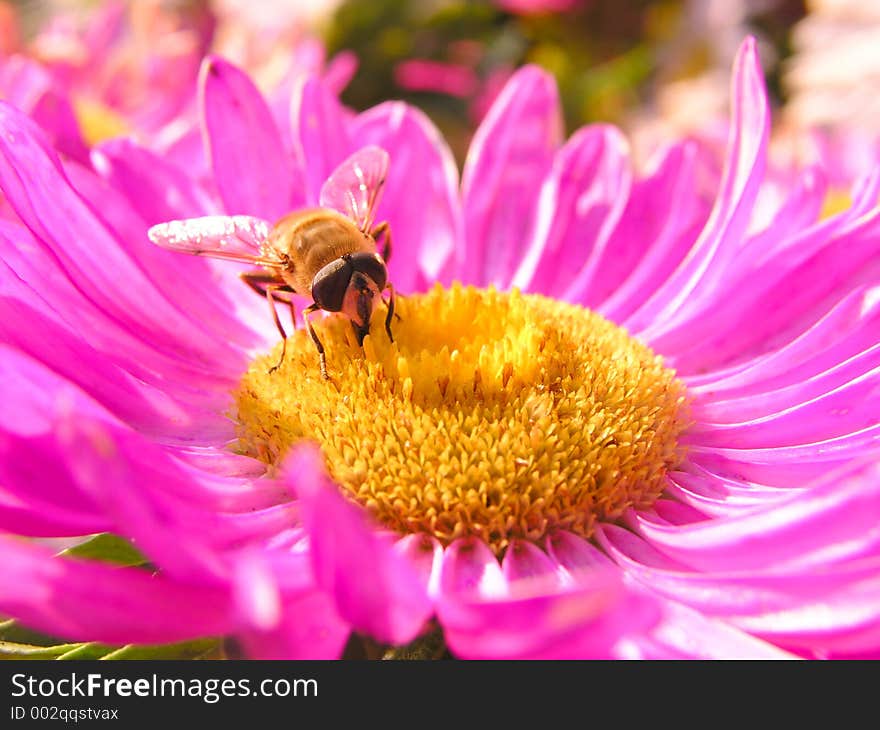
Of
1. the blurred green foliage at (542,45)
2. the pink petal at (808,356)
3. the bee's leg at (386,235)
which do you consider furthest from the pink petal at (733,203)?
the blurred green foliage at (542,45)

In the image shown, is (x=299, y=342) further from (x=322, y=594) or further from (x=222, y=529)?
(x=322, y=594)

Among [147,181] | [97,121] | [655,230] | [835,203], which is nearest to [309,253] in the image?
[147,181]

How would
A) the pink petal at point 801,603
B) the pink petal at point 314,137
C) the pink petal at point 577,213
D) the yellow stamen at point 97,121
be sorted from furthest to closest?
the yellow stamen at point 97,121 < the pink petal at point 577,213 < the pink petal at point 314,137 < the pink petal at point 801,603

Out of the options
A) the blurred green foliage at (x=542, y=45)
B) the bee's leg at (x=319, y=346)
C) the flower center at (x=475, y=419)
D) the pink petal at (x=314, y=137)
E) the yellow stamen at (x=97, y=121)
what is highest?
the blurred green foliage at (x=542, y=45)

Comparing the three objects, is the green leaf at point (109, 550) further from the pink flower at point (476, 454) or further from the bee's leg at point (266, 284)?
the bee's leg at point (266, 284)
